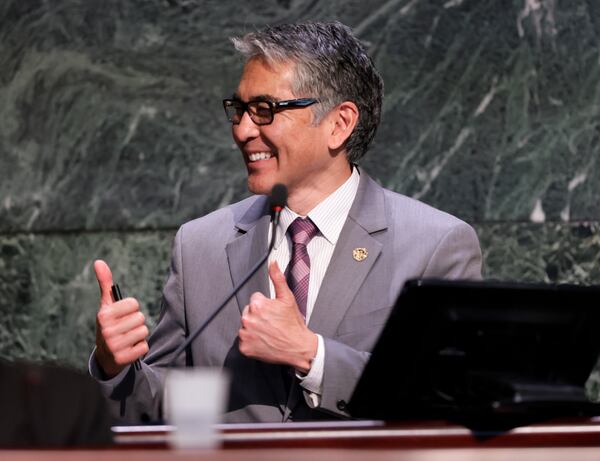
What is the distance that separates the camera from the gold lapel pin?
10.1 ft

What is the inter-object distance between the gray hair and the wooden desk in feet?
4.54

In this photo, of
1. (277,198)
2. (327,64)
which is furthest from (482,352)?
(327,64)

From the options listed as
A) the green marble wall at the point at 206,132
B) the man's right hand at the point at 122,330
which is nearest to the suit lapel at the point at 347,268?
the man's right hand at the point at 122,330

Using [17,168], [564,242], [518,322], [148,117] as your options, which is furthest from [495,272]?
[518,322]

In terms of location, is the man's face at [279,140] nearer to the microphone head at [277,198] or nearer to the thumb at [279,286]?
the microphone head at [277,198]

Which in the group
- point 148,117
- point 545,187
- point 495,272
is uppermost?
point 148,117

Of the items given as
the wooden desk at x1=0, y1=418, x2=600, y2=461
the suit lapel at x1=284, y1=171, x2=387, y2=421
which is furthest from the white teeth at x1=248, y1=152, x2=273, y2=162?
the wooden desk at x1=0, y1=418, x2=600, y2=461

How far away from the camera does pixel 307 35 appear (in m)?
3.20

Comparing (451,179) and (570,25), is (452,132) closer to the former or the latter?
(451,179)

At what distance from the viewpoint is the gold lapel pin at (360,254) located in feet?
10.1

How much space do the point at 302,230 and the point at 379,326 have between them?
0.35m

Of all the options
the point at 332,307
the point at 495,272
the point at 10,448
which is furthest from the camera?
the point at 495,272

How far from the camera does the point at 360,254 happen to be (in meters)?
3.09

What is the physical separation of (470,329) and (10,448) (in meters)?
0.84
